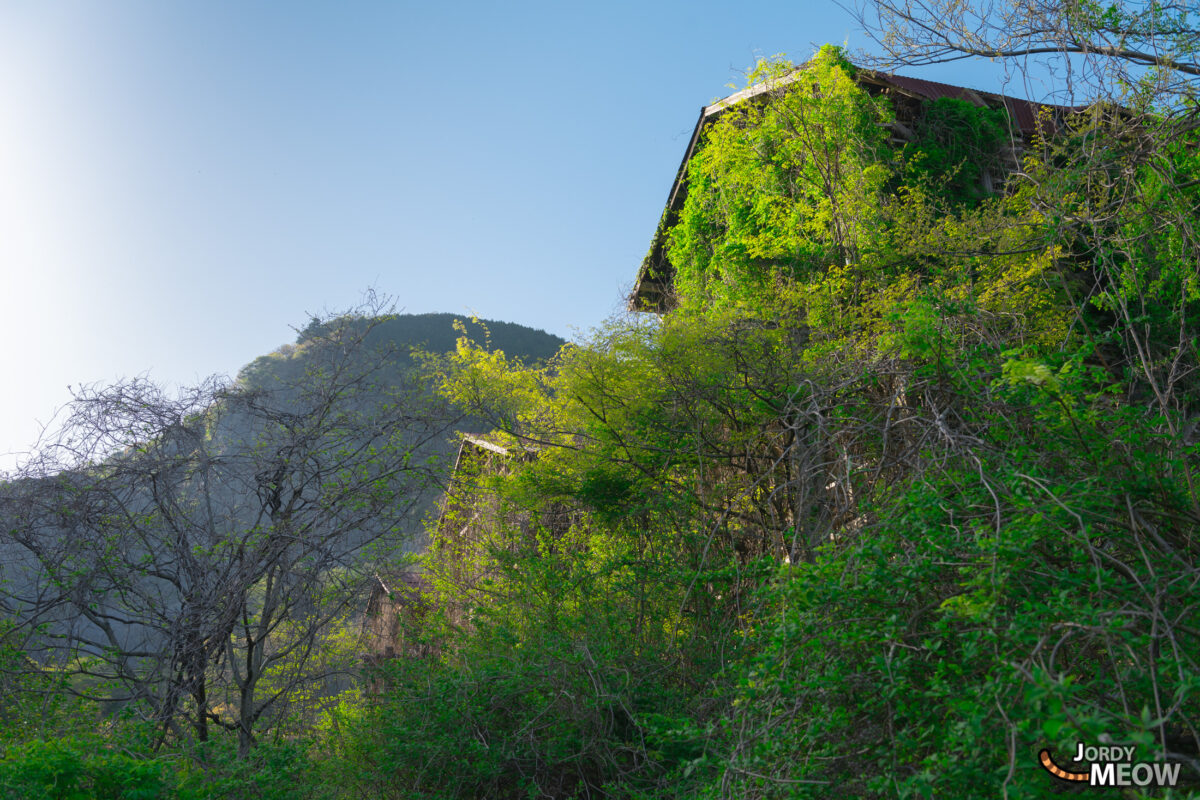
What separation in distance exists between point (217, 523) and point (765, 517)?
4.81 meters

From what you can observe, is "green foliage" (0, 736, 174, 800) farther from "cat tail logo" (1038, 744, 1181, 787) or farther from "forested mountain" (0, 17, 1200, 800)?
"cat tail logo" (1038, 744, 1181, 787)

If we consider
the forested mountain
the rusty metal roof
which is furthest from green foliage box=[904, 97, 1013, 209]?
the rusty metal roof

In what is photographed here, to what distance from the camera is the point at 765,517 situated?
23.0ft

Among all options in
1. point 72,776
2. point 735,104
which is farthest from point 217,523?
point 735,104

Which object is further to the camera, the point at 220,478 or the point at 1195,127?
the point at 220,478

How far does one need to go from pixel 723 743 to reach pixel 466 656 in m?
2.82

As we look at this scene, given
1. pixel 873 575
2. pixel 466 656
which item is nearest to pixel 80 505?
pixel 466 656

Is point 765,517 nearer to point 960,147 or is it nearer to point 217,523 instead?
point 217,523

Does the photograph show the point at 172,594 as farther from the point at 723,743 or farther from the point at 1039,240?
the point at 1039,240

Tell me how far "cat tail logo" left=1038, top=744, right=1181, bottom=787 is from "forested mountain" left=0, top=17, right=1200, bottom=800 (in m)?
0.02

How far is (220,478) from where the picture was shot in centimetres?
625

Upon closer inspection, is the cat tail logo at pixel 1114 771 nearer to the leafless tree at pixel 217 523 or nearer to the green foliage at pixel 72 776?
the green foliage at pixel 72 776

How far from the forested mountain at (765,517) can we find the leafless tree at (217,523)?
0.03 meters

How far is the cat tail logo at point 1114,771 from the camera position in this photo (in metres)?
2.24
